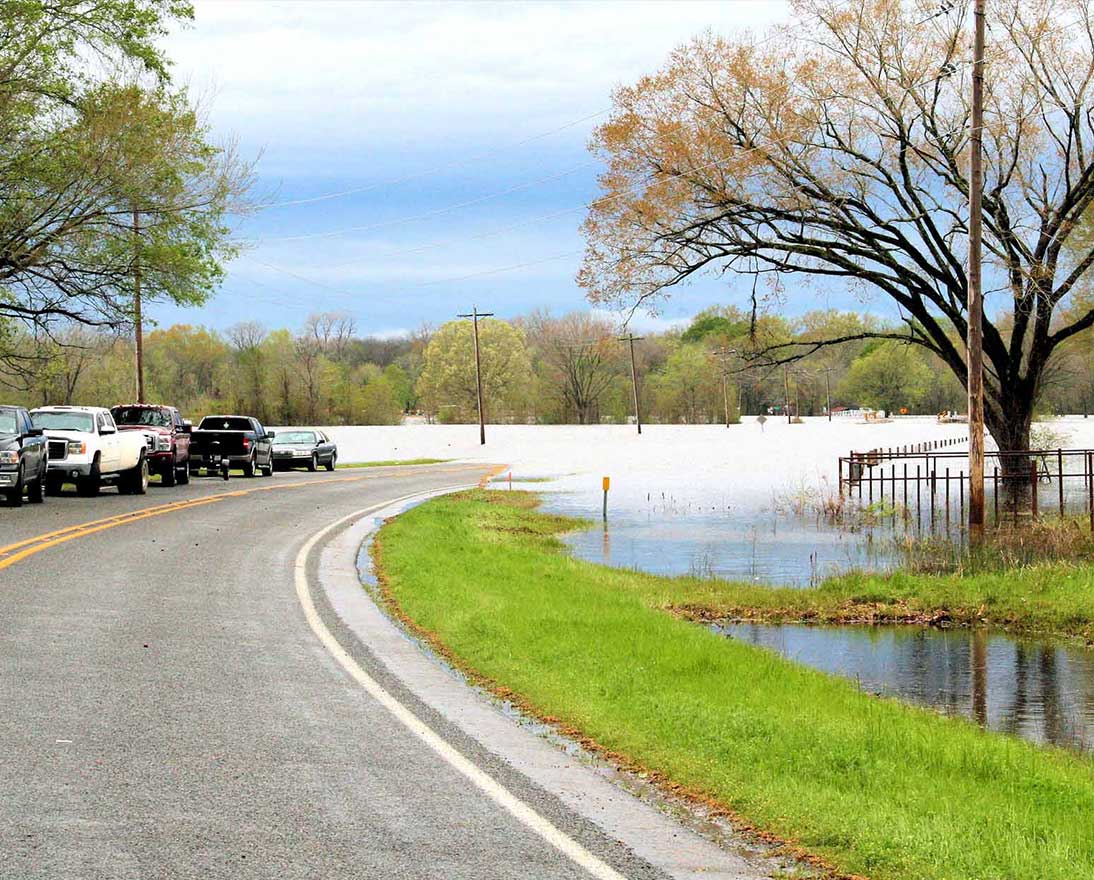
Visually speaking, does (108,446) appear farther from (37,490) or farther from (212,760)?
(212,760)

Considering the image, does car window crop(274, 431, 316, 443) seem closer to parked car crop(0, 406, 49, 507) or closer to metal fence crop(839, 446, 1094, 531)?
metal fence crop(839, 446, 1094, 531)

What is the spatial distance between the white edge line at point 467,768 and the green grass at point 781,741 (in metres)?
1.03

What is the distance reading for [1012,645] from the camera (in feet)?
54.9

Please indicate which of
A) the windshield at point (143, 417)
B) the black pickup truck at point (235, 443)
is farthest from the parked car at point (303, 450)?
the windshield at point (143, 417)

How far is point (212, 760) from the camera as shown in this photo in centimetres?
759

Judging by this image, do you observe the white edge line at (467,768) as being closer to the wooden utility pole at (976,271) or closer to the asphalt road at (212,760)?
the asphalt road at (212,760)

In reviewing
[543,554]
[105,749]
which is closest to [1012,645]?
[543,554]

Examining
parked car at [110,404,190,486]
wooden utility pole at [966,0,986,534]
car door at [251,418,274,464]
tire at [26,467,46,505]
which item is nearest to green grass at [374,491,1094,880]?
wooden utility pole at [966,0,986,534]

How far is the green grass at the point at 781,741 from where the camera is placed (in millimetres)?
6262

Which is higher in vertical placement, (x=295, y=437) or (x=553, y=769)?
(x=295, y=437)

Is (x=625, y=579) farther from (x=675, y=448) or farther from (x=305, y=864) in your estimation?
(x=675, y=448)

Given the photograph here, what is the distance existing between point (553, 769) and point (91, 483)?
24.8 m

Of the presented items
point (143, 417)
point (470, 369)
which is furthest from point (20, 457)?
point (470, 369)

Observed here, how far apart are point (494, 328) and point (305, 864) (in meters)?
131
